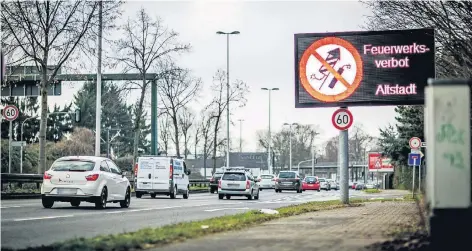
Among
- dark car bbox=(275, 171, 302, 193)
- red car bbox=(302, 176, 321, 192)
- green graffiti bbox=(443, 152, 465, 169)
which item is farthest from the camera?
red car bbox=(302, 176, 321, 192)

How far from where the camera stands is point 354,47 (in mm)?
22641

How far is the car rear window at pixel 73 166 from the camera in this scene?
21328mm

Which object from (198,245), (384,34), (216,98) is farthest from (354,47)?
(216,98)

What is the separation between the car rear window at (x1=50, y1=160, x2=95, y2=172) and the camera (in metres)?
21.3

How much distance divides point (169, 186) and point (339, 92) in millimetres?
15936

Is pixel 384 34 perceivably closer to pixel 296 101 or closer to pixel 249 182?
pixel 296 101

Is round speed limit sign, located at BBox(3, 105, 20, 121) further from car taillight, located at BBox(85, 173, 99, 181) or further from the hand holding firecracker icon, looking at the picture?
the hand holding firecracker icon

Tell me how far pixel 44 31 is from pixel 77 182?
16.3m

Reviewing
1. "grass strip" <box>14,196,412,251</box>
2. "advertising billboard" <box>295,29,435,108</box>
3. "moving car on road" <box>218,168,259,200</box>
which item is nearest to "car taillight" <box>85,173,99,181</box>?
"advertising billboard" <box>295,29,435,108</box>

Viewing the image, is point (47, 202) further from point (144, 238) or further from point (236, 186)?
point (236, 186)

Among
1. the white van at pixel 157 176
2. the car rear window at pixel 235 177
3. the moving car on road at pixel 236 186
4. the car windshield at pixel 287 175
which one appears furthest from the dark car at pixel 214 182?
the moving car on road at pixel 236 186

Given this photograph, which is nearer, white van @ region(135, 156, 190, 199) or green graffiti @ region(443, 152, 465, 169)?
green graffiti @ region(443, 152, 465, 169)

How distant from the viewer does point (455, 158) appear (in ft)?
22.9

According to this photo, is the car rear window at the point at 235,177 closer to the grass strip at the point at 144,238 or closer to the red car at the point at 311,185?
the grass strip at the point at 144,238
